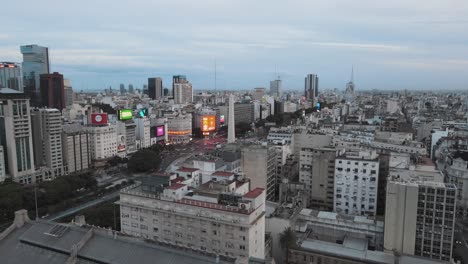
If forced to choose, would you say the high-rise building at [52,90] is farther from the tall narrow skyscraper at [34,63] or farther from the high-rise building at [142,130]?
the high-rise building at [142,130]

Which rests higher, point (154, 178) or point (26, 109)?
point (26, 109)

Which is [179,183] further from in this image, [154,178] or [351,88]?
[351,88]

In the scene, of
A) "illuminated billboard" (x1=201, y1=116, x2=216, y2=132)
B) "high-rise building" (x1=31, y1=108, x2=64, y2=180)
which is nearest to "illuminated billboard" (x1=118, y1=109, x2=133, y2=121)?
"high-rise building" (x1=31, y1=108, x2=64, y2=180)

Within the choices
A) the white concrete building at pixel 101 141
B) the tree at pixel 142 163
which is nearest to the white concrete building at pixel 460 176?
the tree at pixel 142 163

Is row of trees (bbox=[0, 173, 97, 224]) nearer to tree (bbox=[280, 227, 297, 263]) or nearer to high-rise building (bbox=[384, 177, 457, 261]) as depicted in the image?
tree (bbox=[280, 227, 297, 263])

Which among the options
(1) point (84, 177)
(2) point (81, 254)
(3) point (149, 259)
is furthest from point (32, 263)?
(1) point (84, 177)

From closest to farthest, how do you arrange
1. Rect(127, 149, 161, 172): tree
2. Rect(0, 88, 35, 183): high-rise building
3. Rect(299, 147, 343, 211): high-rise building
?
Rect(299, 147, 343, 211): high-rise building < Rect(0, 88, 35, 183): high-rise building < Rect(127, 149, 161, 172): tree
